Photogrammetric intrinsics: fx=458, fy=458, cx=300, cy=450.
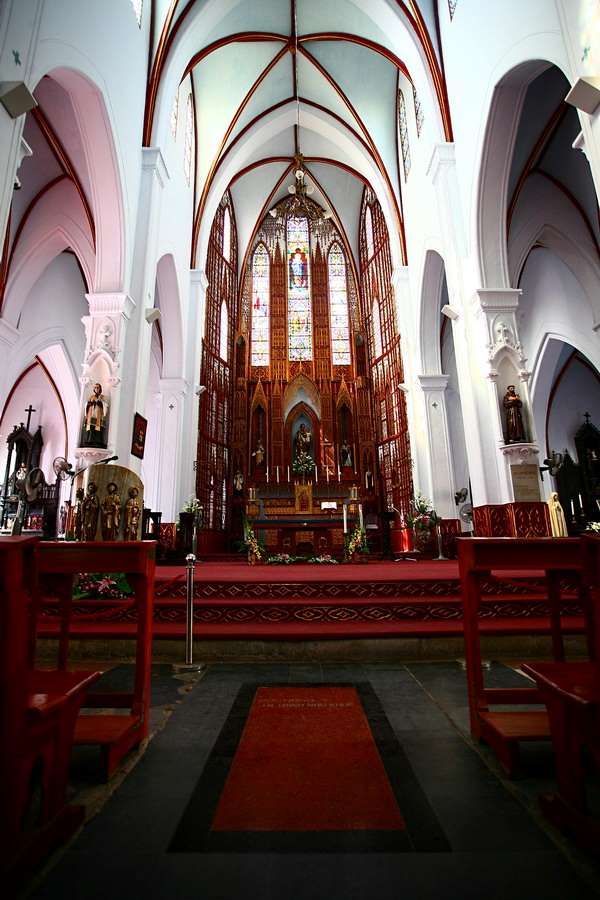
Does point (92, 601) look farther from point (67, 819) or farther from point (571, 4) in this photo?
point (571, 4)

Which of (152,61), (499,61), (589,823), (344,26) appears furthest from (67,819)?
(344,26)

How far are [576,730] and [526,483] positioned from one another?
256 inches

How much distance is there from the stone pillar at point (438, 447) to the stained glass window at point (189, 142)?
8526 mm

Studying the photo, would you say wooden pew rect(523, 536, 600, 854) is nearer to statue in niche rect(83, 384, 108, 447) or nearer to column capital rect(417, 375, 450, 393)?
statue in niche rect(83, 384, 108, 447)

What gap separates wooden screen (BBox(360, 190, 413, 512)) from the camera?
14211 mm

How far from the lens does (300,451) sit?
58.0ft

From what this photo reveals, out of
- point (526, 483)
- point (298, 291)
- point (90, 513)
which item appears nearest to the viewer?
point (90, 513)

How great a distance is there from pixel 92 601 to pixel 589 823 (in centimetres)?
413

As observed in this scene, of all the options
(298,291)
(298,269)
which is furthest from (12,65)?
(298,269)

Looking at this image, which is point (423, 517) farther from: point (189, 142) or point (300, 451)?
point (189, 142)

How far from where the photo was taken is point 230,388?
17609 mm

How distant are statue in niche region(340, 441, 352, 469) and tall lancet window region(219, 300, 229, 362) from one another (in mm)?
5691

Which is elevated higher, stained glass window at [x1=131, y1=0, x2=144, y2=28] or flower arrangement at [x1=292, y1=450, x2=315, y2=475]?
stained glass window at [x1=131, y1=0, x2=144, y2=28]

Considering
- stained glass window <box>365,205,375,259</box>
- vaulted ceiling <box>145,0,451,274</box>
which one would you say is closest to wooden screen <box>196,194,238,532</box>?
vaulted ceiling <box>145,0,451,274</box>
